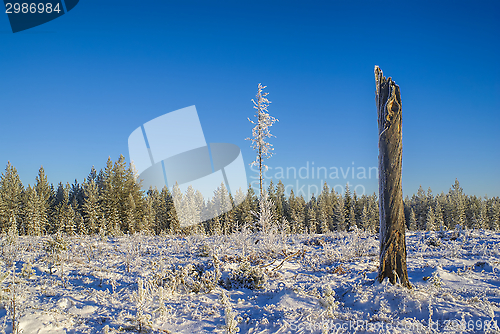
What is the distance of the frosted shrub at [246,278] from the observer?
6391mm

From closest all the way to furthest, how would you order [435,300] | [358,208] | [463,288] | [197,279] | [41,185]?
[435,300], [463,288], [197,279], [41,185], [358,208]

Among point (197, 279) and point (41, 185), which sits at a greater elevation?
point (41, 185)

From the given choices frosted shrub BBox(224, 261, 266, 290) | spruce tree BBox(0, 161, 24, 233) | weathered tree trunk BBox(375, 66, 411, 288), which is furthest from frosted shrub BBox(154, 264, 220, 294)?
spruce tree BBox(0, 161, 24, 233)

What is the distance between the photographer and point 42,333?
11.6 ft

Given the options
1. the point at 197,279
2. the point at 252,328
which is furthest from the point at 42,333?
the point at 197,279

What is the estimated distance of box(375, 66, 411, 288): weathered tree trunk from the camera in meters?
5.05

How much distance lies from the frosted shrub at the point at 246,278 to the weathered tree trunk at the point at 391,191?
265 cm

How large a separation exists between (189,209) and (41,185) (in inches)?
1035

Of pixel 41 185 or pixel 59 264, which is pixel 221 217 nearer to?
pixel 41 185

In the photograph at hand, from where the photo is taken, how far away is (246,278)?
6.59 m

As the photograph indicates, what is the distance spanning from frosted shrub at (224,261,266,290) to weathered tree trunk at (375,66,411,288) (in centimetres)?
265
